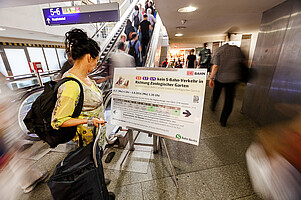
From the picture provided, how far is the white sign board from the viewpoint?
43.9 inches

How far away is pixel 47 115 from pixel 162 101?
0.96 metres

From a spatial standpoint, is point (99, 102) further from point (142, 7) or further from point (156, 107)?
point (142, 7)

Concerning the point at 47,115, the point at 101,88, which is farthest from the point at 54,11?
the point at 47,115

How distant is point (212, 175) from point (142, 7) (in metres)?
7.92

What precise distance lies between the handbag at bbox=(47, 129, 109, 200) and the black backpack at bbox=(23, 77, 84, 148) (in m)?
0.24

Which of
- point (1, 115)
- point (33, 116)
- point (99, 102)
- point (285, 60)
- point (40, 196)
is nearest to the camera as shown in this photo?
point (1, 115)

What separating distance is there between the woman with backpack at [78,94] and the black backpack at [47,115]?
0.14ft

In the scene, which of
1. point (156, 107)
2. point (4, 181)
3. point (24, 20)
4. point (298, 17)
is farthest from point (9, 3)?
point (298, 17)

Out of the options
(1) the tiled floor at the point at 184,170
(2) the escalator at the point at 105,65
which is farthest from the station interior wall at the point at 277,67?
(2) the escalator at the point at 105,65

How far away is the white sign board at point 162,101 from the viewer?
1115 mm

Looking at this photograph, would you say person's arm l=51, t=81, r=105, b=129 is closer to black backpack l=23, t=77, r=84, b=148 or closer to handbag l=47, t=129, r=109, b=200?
black backpack l=23, t=77, r=84, b=148

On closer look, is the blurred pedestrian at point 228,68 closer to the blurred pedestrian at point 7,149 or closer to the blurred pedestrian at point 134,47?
the blurred pedestrian at point 7,149

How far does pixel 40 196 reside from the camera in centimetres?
139

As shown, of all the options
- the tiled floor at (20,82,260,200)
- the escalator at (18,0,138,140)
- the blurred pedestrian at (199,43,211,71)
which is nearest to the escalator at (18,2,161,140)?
the escalator at (18,0,138,140)
